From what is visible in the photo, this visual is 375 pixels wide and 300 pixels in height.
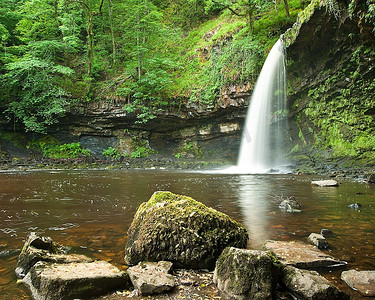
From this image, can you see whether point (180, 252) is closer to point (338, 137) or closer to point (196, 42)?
point (338, 137)

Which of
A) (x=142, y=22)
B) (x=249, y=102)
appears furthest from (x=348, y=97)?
(x=142, y=22)

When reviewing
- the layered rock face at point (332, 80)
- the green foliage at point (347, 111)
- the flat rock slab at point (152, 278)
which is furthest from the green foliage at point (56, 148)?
the flat rock slab at point (152, 278)

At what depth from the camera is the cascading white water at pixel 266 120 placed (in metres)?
18.0

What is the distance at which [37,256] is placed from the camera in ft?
9.12

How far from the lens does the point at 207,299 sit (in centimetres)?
231

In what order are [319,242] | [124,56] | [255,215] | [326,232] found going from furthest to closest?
[124,56], [255,215], [326,232], [319,242]

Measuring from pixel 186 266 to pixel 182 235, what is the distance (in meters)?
0.35

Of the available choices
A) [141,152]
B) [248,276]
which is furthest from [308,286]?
[141,152]

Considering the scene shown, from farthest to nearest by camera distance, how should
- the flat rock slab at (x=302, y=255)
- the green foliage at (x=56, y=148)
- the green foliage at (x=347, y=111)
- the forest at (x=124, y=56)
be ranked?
1. the green foliage at (x=56, y=148)
2. the forest at (x=124, y=56)
3. the green foliage at (x=347, y=111)
4. the flat rock slab at (x=302, y=255)

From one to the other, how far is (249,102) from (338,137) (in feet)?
22.2

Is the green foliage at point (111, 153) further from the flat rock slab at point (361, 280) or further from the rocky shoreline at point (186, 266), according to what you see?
the flat rock slab at point (361, 280)

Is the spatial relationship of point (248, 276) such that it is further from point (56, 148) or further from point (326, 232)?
point (56, 148)

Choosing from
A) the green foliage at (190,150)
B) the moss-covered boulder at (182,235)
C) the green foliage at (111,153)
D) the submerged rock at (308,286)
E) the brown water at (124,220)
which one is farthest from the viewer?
the green foliage at (190,150)

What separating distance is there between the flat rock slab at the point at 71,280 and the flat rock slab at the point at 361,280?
7.36ft
